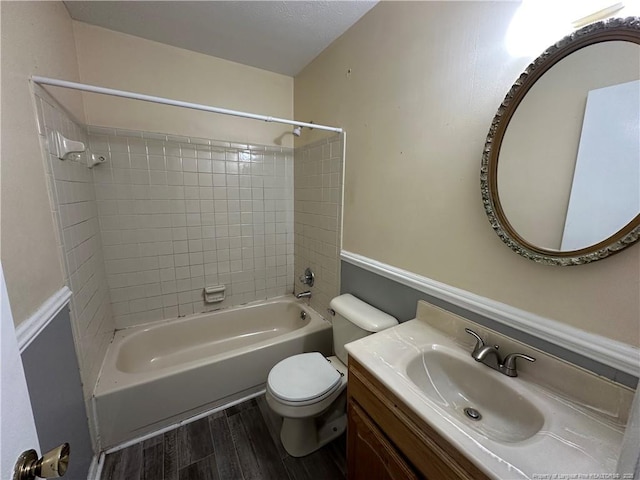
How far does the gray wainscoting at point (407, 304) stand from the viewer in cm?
73

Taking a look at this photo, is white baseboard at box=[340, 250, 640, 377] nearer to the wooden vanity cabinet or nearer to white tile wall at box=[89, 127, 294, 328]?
the wooden vanity cabinet

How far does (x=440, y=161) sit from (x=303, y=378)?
129cm

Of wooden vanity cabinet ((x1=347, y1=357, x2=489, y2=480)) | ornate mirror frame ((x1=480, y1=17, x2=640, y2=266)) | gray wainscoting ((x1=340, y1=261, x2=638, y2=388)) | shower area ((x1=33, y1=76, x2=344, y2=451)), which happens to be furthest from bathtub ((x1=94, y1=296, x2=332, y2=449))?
ornate mirror frame ((x1=480, y1=17, x2=640, y2=266))

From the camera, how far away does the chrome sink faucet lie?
874 mm

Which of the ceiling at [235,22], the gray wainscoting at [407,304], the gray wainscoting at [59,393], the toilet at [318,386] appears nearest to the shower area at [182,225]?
the gray wainscoting at [59,393]

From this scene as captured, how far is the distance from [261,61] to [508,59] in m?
1.75

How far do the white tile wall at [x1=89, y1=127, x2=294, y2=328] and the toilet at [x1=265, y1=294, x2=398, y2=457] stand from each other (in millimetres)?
1067

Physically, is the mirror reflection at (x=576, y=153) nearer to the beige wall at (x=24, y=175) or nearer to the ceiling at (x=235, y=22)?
the ceiling at (x=235, y=22)

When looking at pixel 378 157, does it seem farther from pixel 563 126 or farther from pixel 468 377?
pixel 468 377

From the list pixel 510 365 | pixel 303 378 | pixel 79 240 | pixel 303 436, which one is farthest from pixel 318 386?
pixel 79 240

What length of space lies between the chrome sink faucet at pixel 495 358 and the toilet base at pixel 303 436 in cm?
98

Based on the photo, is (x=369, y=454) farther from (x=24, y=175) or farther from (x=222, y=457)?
(x=24, y=175)

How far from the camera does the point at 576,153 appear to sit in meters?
0.75

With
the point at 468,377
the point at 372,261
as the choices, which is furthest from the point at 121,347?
the point at 468,377
